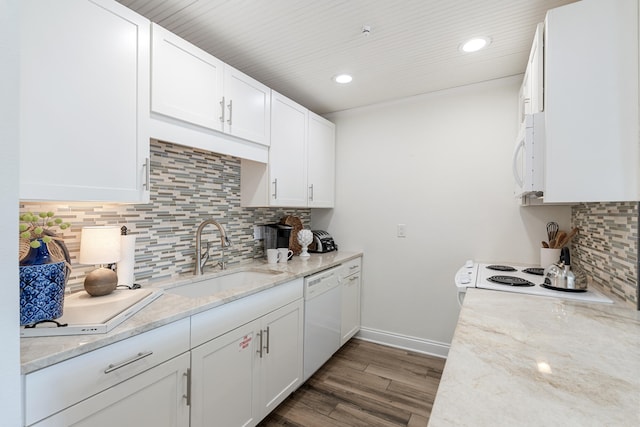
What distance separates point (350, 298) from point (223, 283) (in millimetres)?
1281

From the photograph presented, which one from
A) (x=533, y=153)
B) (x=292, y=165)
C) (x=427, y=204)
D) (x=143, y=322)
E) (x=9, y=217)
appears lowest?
(x=143, y=322)

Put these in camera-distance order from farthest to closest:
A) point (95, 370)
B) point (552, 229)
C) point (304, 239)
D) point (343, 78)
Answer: point (304, 239)
point (343, 78)
point (552, 229)
point (95, 370)

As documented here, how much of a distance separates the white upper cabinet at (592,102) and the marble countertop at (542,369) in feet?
1.79

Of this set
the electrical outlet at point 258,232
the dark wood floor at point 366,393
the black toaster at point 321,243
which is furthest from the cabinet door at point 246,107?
the dark wood floor at point 366,393

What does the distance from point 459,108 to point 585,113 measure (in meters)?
1.45

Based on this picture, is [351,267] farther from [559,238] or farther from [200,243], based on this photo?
[559,238]

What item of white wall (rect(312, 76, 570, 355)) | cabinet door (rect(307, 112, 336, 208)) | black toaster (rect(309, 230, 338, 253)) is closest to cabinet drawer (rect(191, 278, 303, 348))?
black toaster (rect(309, 230, 338, 253))

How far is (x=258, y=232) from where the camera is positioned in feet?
8.66

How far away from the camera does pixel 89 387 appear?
941 millimetres

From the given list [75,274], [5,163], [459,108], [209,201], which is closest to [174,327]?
[75,274]

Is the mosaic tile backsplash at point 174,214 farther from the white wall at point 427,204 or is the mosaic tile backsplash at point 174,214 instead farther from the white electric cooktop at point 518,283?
the white electric cooktop at point 518,283

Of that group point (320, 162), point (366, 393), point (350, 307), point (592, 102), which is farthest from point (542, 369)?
point (320, 162)

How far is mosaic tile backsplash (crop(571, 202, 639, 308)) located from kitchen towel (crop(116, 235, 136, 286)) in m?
2.39

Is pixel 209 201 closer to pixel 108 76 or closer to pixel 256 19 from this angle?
pixel 108 76
